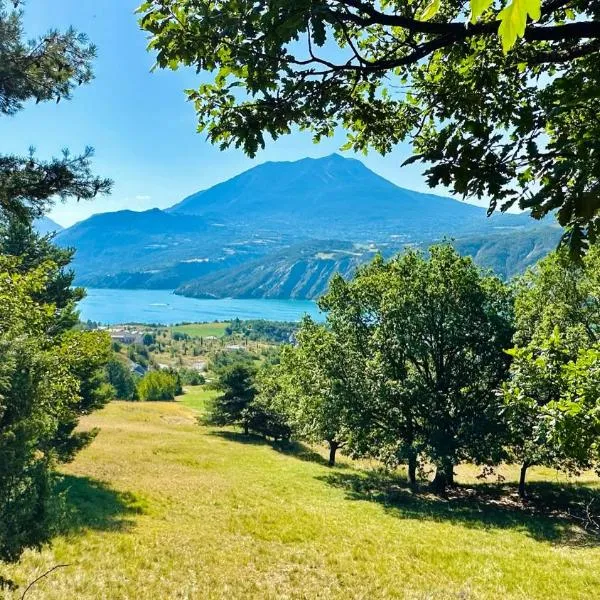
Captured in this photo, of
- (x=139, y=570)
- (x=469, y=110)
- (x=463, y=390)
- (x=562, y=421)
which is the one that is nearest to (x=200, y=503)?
(x=139, y=570)

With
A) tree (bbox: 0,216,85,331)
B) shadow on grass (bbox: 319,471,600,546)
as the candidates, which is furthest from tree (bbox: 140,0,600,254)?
tree (bbox: 0,216,85,331)

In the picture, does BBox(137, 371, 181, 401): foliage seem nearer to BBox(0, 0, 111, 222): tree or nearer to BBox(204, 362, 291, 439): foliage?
BBox(204, 362, 291, 439): foliage

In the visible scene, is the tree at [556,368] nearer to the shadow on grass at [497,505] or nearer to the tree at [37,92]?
the shadow on grass at [497,505]

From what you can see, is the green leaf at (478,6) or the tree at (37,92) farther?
the tree at (37,92)

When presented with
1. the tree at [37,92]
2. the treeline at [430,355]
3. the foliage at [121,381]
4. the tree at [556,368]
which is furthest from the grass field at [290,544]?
the foliage at [121,381]

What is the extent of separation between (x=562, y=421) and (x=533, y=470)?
38449 mm

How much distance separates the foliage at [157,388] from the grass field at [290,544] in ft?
296

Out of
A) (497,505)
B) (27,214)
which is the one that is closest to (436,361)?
(497,505)

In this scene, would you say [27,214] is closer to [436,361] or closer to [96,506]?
[96,506]

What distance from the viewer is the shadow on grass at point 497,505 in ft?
63.6

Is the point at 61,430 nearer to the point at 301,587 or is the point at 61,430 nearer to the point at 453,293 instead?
the point at 301,587

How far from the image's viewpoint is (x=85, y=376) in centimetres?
2694

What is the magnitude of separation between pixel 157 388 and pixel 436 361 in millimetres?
101634

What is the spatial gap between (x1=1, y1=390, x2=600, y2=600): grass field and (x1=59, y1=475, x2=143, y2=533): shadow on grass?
0.08m
